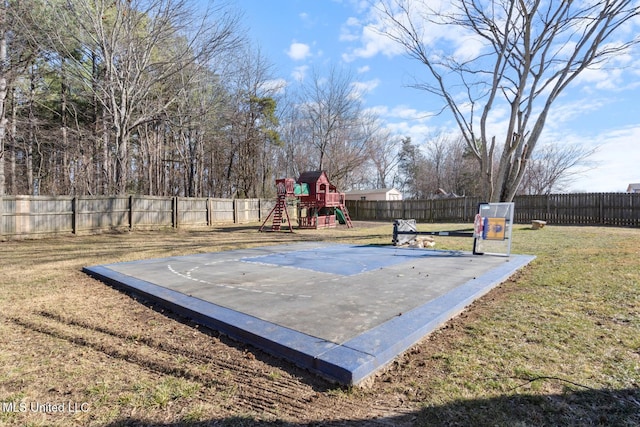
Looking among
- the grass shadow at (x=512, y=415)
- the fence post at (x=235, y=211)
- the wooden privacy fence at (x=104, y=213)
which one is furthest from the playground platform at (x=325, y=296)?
the fence post at (x=235, y=211)

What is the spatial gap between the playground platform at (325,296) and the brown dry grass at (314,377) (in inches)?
5.2

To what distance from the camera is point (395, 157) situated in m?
42.2

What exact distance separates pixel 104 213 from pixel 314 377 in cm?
1477

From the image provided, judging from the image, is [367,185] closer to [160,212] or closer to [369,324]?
[160,212]

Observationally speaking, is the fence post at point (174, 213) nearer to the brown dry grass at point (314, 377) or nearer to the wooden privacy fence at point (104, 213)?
the wooden privacy fence at point (104, 213)

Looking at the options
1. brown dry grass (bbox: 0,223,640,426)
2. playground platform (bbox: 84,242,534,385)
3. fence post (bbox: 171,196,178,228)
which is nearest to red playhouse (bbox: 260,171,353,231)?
fence post (bbox: 171,196,178,228)

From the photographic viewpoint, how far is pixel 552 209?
18656 mm

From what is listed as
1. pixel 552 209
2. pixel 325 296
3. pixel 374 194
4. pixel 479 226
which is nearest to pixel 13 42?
pixel 325 296

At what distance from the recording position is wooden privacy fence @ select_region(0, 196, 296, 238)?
1158 cm

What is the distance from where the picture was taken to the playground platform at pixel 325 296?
8.81 feet

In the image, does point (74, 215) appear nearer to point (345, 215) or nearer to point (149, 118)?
point (149, 118)

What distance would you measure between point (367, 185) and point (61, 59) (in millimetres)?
34004

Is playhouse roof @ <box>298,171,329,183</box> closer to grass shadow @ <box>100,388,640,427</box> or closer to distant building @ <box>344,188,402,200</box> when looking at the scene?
distant building @ <box>344,188,402,200</box>

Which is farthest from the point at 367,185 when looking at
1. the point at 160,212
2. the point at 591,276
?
the point at 591,276
